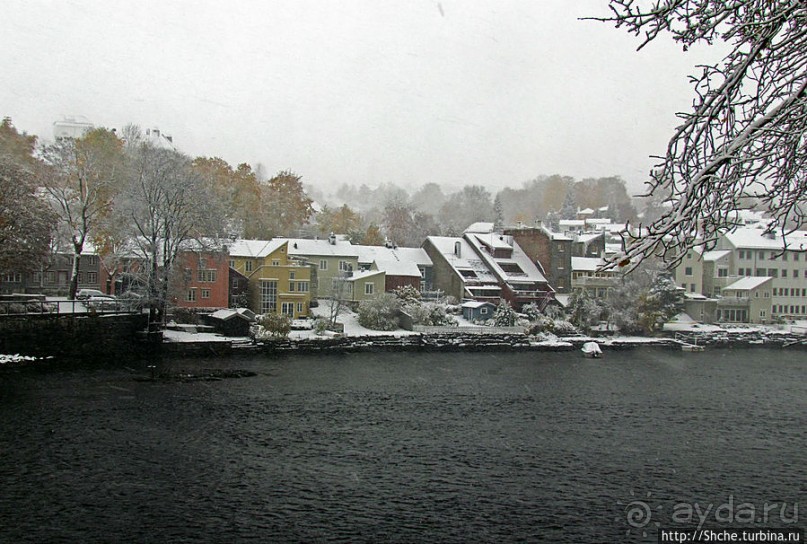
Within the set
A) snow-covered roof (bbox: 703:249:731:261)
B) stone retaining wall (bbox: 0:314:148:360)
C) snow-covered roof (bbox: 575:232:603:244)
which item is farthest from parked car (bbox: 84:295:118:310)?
snow-covered roof (bbox: 703:249:731:261)

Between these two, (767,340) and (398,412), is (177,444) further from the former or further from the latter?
(767,340)

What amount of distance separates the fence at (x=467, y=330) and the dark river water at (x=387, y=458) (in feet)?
29.3

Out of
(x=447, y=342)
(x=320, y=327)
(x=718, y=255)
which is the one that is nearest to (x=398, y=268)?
(x=447, y=342)

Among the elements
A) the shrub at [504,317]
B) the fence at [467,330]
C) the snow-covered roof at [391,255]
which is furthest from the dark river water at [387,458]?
the snow-covered roof at [391,255]

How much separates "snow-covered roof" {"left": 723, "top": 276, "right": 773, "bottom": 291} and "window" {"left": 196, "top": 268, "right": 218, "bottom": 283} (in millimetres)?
30090

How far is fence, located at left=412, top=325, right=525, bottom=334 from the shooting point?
30606 millimetres

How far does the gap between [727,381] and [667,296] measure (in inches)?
494

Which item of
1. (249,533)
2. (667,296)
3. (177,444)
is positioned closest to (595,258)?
(667,296)

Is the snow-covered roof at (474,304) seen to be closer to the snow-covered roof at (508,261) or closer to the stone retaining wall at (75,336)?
the snow-covered roof at (508,261)

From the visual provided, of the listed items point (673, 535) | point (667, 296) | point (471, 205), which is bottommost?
point (673, 535)

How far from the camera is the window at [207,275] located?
2970 centimetres

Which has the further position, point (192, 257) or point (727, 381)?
→ point (192, 257)

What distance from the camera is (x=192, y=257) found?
2969 centimetres

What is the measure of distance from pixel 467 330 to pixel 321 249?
9678 millimetres
